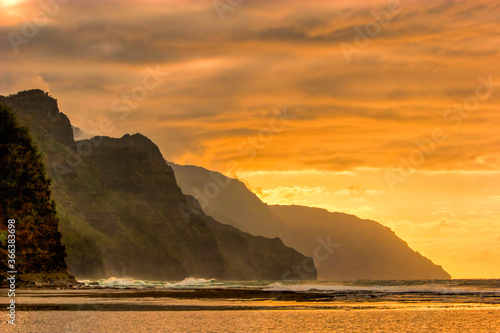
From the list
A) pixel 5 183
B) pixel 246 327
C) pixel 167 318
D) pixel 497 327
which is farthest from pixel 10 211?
pixel 497 327

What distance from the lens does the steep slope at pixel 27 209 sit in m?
106

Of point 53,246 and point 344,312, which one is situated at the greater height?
point 53,246

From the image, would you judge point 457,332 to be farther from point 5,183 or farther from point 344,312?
point 5,183

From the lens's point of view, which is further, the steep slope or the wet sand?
the steep slope

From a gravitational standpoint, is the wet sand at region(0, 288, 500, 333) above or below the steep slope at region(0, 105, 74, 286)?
below

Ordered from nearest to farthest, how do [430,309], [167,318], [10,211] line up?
[167,318] → [430,309] → [10,211]

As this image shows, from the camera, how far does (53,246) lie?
114m

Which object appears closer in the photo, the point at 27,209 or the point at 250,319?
the point at 250,319

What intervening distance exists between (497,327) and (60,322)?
2510 cm

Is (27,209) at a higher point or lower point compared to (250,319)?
higher

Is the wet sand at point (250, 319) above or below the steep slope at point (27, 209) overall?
below

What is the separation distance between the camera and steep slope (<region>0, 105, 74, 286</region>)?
346 ft

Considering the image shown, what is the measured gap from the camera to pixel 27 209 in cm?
11062

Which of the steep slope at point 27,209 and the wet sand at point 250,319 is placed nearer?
the wet sand at point 250,319
